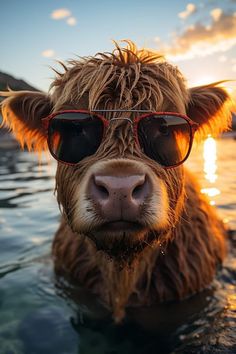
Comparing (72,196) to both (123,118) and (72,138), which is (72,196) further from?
(123,118)

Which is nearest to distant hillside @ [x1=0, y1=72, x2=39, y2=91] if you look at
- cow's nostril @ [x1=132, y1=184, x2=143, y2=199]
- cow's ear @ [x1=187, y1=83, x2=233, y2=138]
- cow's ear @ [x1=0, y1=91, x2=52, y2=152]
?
cow's ear @ [x1=0, y1=91, x2=52, y2=152]

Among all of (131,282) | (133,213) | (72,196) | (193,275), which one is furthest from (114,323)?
(133,213)

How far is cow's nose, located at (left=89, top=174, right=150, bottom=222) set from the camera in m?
2.37

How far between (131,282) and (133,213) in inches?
58.4

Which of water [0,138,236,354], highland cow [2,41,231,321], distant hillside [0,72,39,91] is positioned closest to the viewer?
highland cow [2,41,231,321]

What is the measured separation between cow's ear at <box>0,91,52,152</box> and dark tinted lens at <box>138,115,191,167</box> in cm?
112

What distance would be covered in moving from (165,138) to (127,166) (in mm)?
676

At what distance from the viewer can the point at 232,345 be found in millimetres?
3086

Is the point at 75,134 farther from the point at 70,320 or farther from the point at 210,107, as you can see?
the point at 70,320

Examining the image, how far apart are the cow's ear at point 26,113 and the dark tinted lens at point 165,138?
43.9 inches

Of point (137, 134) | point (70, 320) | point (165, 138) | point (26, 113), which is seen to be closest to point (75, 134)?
point (137, 134)

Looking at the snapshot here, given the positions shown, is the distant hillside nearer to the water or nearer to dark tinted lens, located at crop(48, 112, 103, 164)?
dark tinted lens, located at crop(48, 112, 103, 164)

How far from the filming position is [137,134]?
2.93 meters

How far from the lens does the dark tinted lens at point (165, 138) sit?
2957mm
